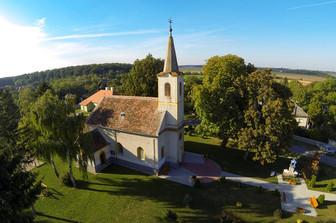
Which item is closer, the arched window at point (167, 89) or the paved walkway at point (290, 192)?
the paved walkway at point (290, 192)

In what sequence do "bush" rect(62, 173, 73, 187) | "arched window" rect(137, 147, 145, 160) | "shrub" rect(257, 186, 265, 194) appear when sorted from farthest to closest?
"arched window" rect(137, 147, 145, 160), "bush" rect(62, 173, 73, 187), "shrub" rect(257, 186, 265, 194)

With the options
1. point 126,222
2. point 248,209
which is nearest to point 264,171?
point 248,209

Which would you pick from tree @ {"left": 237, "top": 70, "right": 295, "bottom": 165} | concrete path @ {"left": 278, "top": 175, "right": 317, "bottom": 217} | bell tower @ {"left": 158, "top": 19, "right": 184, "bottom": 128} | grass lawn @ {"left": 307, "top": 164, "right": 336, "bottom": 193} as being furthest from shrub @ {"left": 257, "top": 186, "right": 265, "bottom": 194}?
bell tower @ {"left": 158, "top": 19, "right": 184, "bottom": 128}

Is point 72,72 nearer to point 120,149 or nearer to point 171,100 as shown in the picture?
point 120,149

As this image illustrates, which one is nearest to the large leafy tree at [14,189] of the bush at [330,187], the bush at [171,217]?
the bush at [171,217]

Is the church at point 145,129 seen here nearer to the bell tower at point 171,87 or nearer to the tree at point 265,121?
the bell tower at point 171,87

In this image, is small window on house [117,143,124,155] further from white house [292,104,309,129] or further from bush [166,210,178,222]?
white house [292,104,309,129]

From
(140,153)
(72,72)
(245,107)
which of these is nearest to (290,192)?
(245,107)
